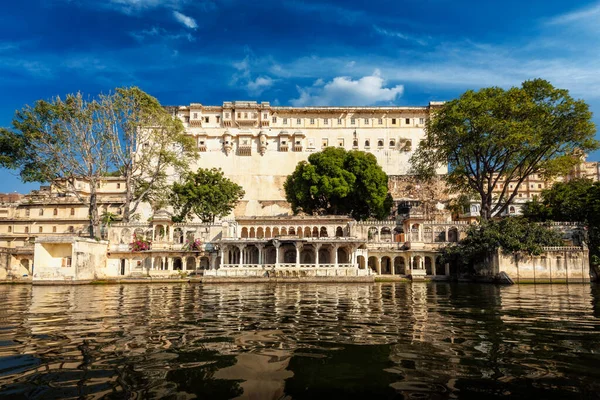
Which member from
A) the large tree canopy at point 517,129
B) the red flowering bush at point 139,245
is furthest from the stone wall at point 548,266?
the red flowering bush at point 139,245

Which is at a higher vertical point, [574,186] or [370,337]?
[574,186]

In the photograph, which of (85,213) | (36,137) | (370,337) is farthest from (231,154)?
(370,337)

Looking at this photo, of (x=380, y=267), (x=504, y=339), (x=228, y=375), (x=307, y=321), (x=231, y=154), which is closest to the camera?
(x=228, y=375)

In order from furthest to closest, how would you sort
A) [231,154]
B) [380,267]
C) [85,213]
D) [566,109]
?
[231,154] → [85,213] → [380,267] → [566,109]

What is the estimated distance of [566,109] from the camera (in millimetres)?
35625

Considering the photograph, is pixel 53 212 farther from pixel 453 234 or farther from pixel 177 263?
pixel 453 234

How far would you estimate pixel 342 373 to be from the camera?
19.1 ft

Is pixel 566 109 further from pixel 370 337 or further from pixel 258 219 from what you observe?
pixel 370 337

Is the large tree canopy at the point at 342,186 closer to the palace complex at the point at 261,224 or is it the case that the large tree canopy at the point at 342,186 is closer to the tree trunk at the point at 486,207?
the palace complex at the point at 261,224

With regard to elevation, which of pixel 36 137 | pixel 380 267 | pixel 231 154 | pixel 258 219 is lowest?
pixel 380 267

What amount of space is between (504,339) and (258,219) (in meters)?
39.0

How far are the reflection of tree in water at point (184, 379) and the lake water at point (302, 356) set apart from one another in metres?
0.01

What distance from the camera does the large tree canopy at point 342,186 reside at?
1912 inches

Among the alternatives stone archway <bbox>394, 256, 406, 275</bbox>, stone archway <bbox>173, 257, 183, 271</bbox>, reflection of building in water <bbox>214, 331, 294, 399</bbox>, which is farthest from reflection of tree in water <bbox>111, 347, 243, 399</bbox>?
stone archway <bbox>394, 256, 406, 275</bbox>
